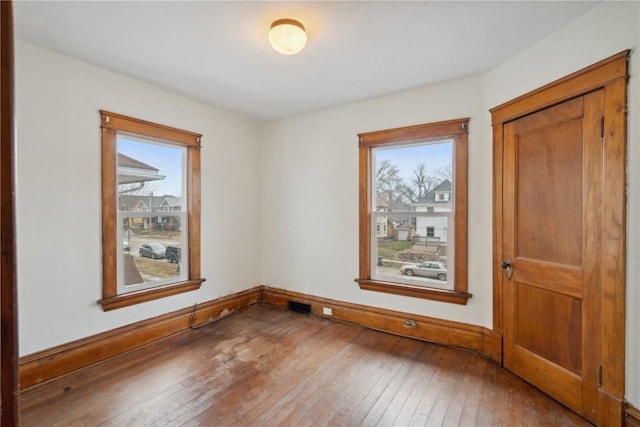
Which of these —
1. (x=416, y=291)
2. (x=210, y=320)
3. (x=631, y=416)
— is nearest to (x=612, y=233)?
(x=631, y=416)

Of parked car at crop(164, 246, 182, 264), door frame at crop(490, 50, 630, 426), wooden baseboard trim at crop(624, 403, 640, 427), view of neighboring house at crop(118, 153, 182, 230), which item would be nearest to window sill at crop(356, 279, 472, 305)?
door frame at crop(490, 50, 630, 426)

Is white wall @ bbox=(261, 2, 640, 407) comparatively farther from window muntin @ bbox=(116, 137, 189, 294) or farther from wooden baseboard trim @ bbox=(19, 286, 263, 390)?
window muntin @ bbox=(116, 137, 189, 294)

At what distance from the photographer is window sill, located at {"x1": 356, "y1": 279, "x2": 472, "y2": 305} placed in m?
2.97

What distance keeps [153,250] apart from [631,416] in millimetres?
4051

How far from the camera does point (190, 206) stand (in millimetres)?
3553

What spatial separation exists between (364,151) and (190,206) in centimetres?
220

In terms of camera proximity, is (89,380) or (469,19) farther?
(89,380)

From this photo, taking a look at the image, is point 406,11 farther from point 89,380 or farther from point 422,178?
point 89,380

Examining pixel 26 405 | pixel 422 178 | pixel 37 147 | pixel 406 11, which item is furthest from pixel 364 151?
pixel 26 405

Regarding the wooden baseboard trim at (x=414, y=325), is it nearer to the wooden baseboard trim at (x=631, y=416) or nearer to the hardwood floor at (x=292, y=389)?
the hardwood floor at (x=292, y=389)

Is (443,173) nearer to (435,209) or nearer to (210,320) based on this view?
(435,209)

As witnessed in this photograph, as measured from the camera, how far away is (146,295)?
3.06 m

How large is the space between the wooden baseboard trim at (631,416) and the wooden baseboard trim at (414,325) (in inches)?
36.2

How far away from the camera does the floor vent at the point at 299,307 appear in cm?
395
